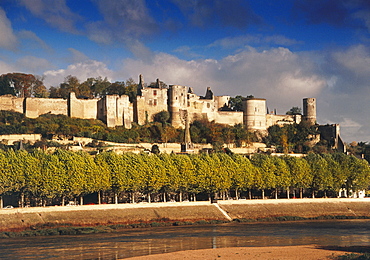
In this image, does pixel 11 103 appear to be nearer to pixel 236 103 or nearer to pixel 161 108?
pixel 161 108

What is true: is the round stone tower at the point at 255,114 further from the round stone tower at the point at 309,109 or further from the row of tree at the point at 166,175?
the row of tree at the point at 166,175

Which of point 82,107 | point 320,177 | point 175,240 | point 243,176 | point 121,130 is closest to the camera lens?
point 175,240

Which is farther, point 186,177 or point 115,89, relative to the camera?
point 115,89

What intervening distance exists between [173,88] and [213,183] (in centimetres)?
3920

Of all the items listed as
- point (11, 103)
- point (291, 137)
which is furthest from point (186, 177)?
point (291, 137)

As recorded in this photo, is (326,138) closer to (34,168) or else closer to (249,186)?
(249,186)

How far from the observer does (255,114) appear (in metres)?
110

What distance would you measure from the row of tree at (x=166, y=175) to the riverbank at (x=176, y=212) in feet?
7.94

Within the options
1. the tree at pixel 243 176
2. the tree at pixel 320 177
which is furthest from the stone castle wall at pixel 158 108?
the tree at pixel 320 177

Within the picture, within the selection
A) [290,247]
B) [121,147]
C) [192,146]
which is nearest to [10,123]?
[121,147]

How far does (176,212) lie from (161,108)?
142 ft

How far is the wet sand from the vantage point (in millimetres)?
40969

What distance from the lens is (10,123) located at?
86.3m

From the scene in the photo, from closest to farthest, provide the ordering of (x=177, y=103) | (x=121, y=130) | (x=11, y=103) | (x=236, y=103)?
1. (x=11, y=103)
2. (x=121, y=130)
3. (x=177, y=103)
4. (x=236, y=103)
